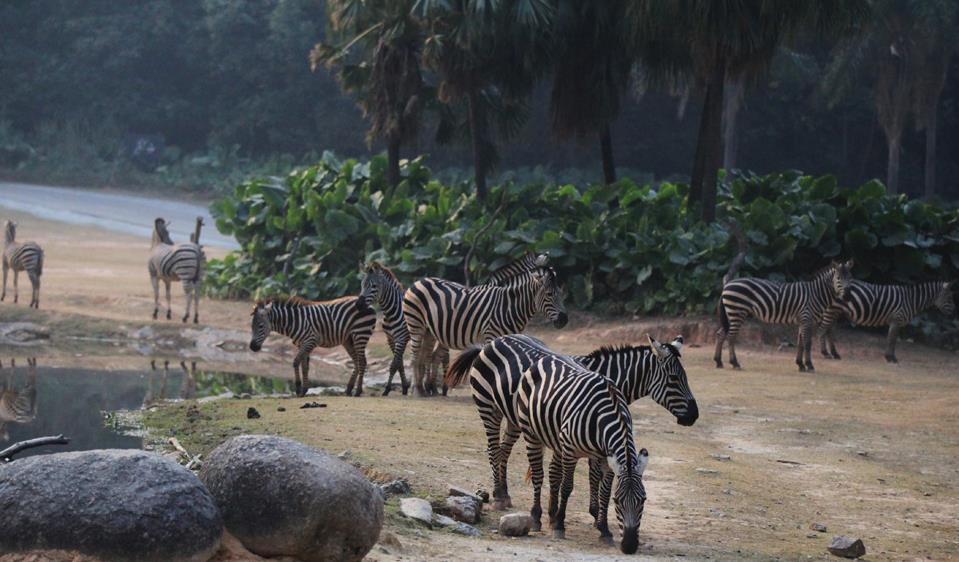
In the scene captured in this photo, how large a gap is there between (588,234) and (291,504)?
17.5m

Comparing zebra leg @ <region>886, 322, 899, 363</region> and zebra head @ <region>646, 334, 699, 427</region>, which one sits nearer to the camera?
zebra head @ <region>646, 334, 699, 427</region>

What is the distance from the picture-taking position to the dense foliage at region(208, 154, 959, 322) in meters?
22.5

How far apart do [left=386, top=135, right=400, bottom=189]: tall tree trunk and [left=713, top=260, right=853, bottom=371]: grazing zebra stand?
35.2 feet

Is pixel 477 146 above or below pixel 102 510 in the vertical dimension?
above

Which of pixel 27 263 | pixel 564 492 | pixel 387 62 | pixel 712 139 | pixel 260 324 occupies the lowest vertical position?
pixel 564 492

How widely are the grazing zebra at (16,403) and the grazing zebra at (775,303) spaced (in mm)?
9648

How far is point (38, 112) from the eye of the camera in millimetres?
59469

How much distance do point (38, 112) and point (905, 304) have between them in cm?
4826

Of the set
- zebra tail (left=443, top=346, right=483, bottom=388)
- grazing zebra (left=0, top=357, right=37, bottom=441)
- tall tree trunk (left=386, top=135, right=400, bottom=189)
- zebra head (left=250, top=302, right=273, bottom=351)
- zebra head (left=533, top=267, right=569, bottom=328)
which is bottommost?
grazing zebra (left=0, top=357, right=37, bottom=441)

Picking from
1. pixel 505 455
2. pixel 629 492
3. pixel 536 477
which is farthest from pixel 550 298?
pixel 629 492

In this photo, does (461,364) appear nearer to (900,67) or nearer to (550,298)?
(550,298)

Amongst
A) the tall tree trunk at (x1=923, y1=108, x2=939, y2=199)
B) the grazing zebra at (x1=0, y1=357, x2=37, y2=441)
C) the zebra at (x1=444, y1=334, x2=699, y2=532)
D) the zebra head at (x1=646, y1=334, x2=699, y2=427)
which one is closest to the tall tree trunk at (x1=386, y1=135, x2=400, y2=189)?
the grazing zebra at (x1=0, y1=357, x2=37, y2=441)

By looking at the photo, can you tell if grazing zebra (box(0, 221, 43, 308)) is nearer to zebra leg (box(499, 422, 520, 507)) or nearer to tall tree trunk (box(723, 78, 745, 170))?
zebra leg (box(499, 422, 520, 507))

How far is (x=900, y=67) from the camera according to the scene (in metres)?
43.4
